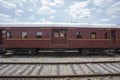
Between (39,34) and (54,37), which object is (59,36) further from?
(39,34)

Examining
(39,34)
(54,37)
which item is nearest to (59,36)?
(54,37)

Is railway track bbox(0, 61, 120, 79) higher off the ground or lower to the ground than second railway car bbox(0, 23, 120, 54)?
lower

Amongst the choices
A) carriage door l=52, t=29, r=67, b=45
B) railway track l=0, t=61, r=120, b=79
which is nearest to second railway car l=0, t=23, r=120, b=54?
carriage door l=52, t=29, r=67, b=45

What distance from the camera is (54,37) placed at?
727 inches

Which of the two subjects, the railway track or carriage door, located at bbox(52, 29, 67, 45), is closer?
the railway track

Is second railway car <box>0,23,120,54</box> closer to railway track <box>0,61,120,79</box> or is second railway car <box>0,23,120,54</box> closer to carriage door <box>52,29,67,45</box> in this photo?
carriage door <box>52,29,67,45</box>

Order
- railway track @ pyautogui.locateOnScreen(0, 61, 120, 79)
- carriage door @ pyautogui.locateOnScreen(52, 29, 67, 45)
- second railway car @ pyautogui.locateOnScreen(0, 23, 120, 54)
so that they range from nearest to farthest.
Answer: railway track @ pyautogui.locateOnScreen(0, 61, 120, 79)
second railway car @ pyautogui.locateOnScreen(0, 23, 120, 54)
carriage door @ pyautogui.locateOnScreen(52, 29, 67, 45)

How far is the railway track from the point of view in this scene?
8.98 meters

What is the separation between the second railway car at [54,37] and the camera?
59.5 ft

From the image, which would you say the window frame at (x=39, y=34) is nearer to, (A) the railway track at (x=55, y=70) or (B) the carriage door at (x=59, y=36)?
(B) the carriage door at (x=59, y=36)

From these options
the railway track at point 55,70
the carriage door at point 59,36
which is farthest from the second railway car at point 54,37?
the railway track at point 55,70

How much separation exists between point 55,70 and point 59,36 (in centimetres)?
816

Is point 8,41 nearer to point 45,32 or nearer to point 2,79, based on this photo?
point 45,32

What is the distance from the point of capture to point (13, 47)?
1825 cm
